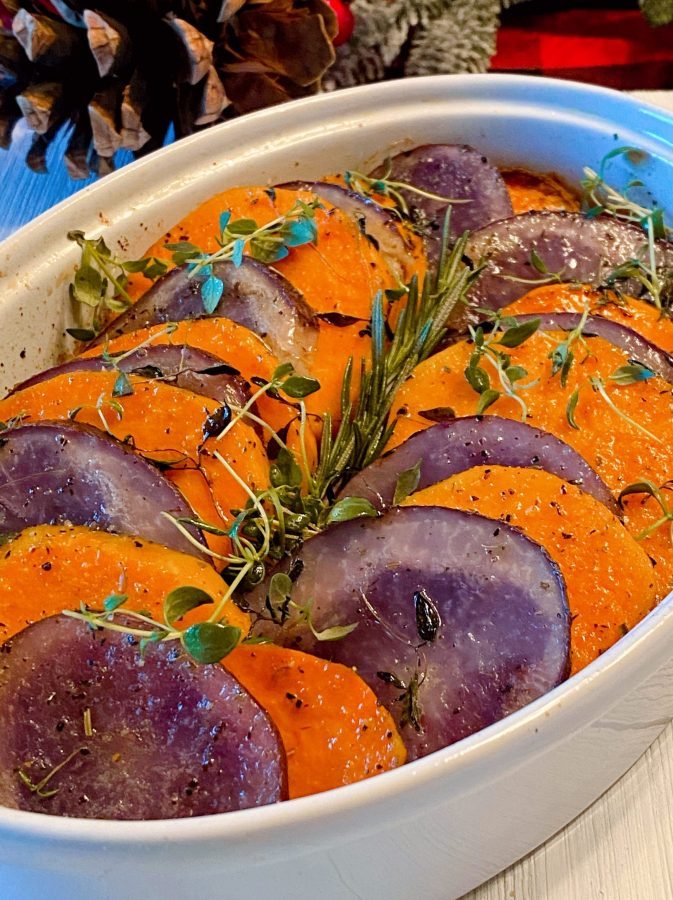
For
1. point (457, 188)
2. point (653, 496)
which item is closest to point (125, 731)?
point (653, 496)

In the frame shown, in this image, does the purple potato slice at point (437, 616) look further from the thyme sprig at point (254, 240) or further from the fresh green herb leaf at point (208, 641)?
the thyme sprig at point (254, 240)

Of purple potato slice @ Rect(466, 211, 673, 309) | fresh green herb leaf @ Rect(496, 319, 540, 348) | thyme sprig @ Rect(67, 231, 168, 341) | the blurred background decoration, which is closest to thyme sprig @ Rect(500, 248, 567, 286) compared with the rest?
purple potato slice @ Rect(466, 211, 673, 309)

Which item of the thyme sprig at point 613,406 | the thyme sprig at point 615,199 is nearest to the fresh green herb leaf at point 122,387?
→ the thyme sprig at point 613,406

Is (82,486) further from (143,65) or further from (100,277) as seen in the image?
(143,65)

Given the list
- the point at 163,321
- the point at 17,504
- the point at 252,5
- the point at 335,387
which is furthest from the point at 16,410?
the point at 252,5

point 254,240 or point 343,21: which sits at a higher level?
point 343,21

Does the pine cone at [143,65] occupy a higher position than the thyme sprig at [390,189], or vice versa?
the pine cone at [143,65]
